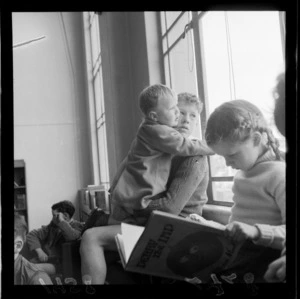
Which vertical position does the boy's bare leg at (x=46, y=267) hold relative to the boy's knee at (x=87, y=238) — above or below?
below

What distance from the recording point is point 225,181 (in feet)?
3.64

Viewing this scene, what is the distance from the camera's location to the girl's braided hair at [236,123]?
1.09 meters

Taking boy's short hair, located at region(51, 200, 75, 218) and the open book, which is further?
boy's short hair, located at region(51, 200, 75, 218)

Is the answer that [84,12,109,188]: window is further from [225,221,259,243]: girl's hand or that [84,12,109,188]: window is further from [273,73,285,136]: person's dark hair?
[273,73,285,136]: person's dark hair

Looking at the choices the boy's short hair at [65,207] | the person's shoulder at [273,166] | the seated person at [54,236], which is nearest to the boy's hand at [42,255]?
the seated person at [54,236]

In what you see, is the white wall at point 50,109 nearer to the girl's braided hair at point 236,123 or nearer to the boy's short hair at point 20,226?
the boy's short hair at point 20,226

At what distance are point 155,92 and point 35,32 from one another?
35 centimetres

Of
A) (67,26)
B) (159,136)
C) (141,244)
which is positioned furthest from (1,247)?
(67,26)

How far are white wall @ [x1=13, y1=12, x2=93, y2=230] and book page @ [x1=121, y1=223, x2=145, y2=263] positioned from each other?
0.16 m

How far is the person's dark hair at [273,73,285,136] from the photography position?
1.09 metres

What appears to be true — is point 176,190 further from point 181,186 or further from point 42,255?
point 42,255

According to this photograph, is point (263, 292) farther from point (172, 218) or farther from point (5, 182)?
point (5, 182)

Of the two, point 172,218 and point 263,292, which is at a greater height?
point 172,218

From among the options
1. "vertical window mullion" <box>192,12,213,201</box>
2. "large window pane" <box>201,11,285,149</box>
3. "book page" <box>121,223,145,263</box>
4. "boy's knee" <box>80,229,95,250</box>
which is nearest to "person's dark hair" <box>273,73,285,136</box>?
"large window pane" <box>201,11,285,149</box>
